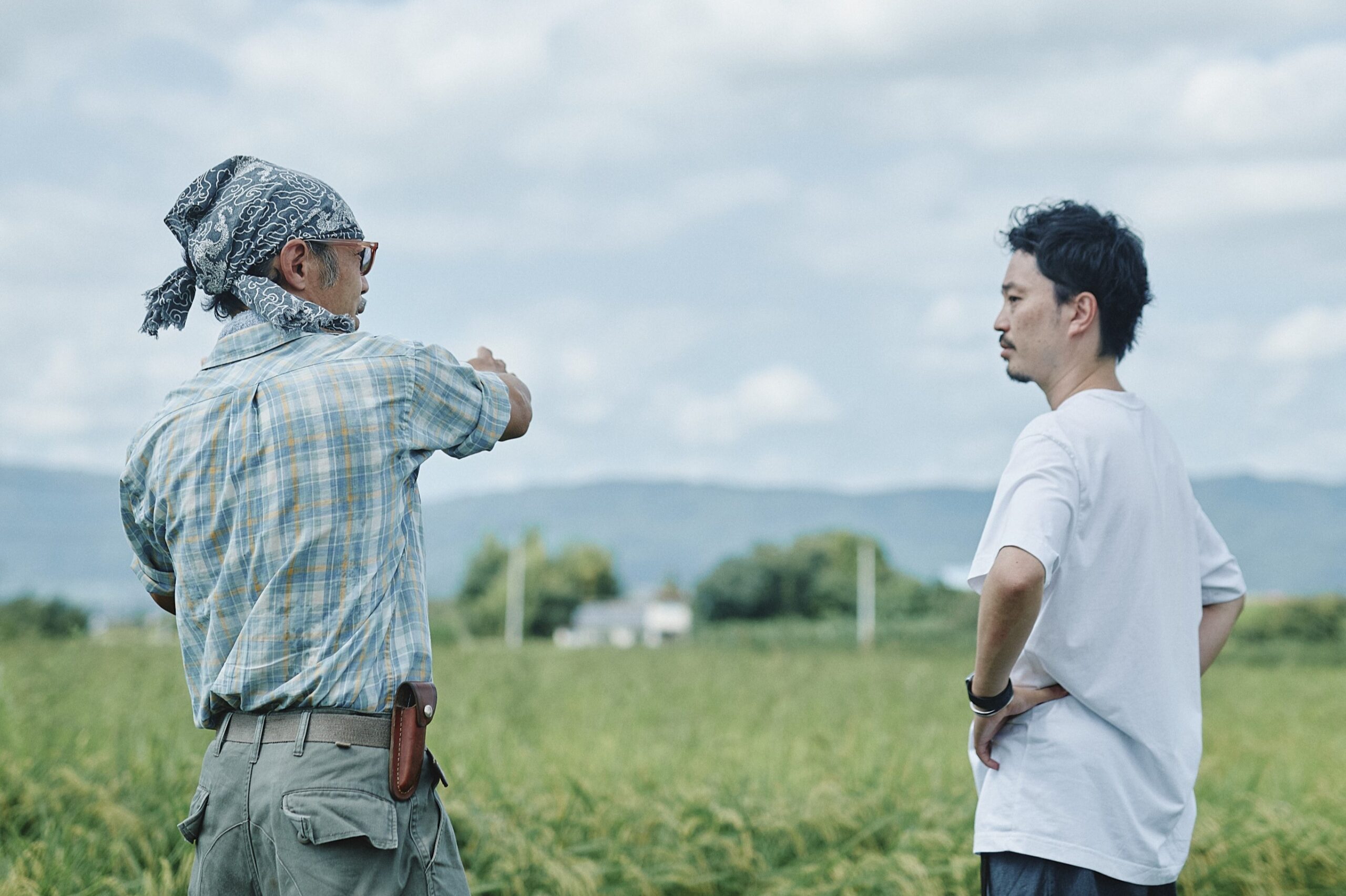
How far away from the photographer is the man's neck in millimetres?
2469

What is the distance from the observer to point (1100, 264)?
2.45 meters

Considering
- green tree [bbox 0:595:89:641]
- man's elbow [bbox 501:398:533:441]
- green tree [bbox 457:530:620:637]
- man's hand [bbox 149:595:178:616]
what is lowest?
green tree [bbox 457:530:620:637]

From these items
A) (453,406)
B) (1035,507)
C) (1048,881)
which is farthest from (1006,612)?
(453,406)

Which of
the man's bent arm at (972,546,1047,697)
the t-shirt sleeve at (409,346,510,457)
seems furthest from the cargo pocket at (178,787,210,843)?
the man's bent arm at (972,546,1047,697)

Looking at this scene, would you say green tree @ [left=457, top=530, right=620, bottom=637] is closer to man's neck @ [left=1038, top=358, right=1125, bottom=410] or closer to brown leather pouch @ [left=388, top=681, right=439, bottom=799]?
man's neck @ [left=1038, top=358, right=1125, bottom=410]

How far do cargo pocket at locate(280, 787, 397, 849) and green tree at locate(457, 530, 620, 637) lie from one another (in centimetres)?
7440

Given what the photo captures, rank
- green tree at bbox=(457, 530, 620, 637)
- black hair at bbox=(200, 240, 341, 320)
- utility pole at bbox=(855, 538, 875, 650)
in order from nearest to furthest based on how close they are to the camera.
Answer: black hair at bbox=(200, 240, 341, 320), utility pole at bbox=(855, 538, 875, 650), green tree at bbox=(457, 530, 620, 637)

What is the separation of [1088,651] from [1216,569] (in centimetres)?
52

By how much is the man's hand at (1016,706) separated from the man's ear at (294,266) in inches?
57.9

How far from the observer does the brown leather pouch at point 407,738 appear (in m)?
1.96

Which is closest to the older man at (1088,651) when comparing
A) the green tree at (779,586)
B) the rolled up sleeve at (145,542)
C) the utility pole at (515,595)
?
the rolled up sleeve at (145,542)

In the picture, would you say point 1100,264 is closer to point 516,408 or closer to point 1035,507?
point 1035,507

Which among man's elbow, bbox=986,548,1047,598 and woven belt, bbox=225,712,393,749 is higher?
man's elbow, bbox=986,548,1047,598

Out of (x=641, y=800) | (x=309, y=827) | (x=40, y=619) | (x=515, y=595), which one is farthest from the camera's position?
(x=515, y=595)
